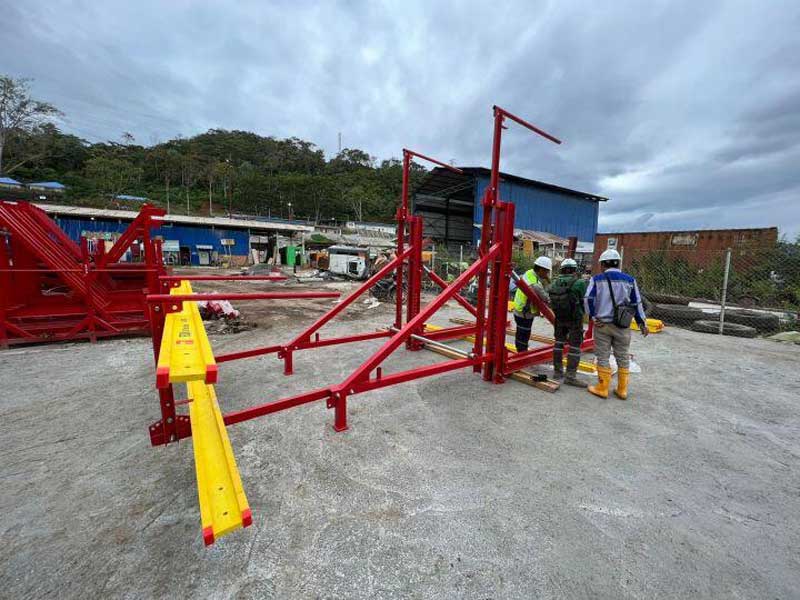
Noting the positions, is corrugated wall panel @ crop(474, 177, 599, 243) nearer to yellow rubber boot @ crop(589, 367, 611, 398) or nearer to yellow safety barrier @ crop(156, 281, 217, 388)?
yellow rubber boot @ crop(589, 367, 611, 398)

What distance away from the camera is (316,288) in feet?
55.7

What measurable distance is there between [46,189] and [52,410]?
226 feet

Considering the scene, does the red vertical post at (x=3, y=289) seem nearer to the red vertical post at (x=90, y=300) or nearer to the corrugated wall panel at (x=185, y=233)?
the red vertical post at (x=90, y=300)

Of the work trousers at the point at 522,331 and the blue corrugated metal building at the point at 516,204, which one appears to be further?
the blue corrugated metal building at the point at 516,204

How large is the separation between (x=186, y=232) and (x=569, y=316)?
3265cm

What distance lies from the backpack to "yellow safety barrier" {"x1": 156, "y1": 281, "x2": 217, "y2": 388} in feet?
12.8

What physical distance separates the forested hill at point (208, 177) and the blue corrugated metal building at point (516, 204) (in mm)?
31810

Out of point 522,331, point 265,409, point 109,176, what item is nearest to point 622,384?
point 522,331

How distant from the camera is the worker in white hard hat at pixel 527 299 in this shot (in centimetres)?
508

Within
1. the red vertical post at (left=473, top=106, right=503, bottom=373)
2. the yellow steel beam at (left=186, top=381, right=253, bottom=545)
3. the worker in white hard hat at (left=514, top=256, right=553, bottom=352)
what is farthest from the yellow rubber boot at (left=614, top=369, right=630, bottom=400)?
the yellow steel beam at (left=186, top=381, right=253, bottom=545)

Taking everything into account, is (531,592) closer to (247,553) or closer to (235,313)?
(247,553)

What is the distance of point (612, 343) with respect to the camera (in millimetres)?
4246

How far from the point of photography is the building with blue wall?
2522 centimetres

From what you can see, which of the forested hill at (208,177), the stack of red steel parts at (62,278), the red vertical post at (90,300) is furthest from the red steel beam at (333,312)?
the forested hill at (208,177)
